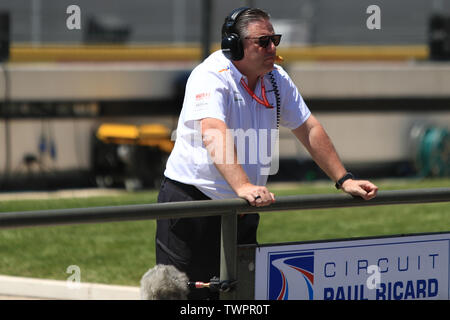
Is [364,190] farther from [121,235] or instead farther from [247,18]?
[121,235]

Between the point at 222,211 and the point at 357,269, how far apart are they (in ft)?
Answer: 2.22

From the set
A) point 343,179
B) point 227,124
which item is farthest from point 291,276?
point 227,124

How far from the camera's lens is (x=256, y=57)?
3.99m

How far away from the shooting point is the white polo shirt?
154 inches

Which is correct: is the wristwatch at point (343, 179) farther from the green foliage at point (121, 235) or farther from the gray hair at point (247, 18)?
the green foliage at point (121, 235)

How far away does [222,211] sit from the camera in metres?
3.56

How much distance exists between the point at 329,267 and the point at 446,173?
1116 centimetres

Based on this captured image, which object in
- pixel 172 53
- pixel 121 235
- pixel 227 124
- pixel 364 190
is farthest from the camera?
pixel 172 53

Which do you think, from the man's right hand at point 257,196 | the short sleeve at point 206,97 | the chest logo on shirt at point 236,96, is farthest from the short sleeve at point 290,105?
the man's right hand at point 257,196

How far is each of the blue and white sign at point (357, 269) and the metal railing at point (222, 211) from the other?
0.14 metres

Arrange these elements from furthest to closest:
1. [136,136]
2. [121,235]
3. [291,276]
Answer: [136,136]
[121,235]
[291,276]

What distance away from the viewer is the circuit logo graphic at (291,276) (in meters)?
3.70

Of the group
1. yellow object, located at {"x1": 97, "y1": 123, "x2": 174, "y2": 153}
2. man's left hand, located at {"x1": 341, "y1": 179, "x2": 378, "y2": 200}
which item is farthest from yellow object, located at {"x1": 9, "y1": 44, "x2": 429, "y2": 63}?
man's left hand, located at {"x1": 341, "y1": 179, "x2": 378, "y2": 200}

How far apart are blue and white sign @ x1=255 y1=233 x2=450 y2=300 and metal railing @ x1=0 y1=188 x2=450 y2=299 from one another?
143 millimetres
